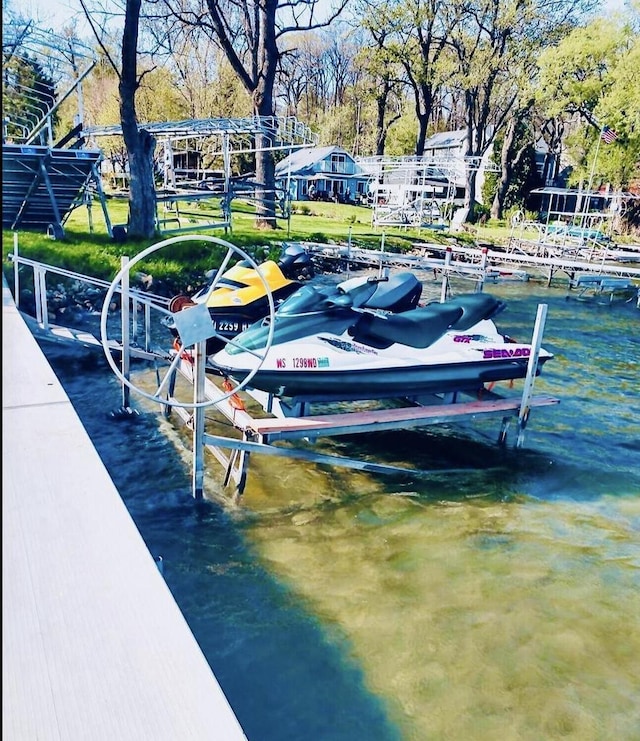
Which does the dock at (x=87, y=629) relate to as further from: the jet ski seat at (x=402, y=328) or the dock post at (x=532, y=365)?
the dock post at (x=532, y=365)

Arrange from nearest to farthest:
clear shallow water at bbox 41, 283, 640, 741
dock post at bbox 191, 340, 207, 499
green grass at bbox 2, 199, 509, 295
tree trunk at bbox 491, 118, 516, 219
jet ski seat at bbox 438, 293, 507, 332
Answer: clear shallow water at bbox 41, 283, 640, 741, dock post at bbox 191, 340, 207, 499, jet ski seat at bbox 438, 293, 507, 332, green grass at bbox 2, 199, 509, 295, tree trunk at bbox 491, 118, 516, 219

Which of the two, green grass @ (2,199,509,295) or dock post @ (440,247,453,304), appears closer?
dock post @ (440,247,453,304)

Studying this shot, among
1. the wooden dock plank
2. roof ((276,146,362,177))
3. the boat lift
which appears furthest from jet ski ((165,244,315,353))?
roof ((276,146,362,177))

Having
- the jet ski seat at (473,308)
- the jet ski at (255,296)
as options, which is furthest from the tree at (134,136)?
the jet ski seat at (473,308)

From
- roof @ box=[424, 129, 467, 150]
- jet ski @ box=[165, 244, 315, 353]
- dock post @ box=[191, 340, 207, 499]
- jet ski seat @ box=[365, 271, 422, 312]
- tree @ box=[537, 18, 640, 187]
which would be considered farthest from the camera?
roof @ box=[424, 129, 467, 150]

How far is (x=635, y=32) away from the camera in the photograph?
96.3 feet

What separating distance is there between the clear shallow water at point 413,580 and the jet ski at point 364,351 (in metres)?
0.78

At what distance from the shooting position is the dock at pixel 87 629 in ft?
6.28

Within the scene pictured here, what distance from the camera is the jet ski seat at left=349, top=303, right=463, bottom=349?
18.9ft

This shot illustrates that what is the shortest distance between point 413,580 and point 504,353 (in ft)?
9.09

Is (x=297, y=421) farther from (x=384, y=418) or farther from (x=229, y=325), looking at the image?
(x=229, y=325)

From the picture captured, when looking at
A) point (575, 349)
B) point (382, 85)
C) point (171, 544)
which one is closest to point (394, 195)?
point (382, 85)

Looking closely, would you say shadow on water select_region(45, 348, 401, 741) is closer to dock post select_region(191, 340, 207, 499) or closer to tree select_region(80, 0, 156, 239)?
dock post select_region(191, 340, 207, 499)

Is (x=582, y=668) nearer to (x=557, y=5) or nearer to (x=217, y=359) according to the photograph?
(x=217, y=359)
